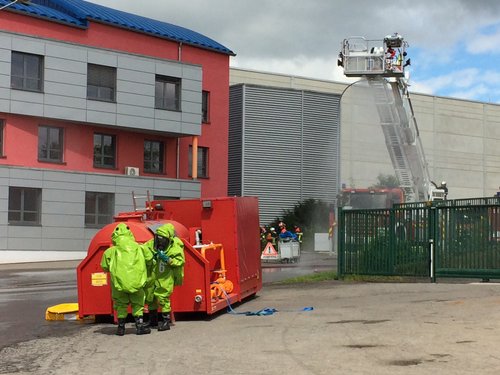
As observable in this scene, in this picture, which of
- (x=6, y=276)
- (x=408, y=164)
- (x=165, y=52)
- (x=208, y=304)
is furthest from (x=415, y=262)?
(x=165, y=52)

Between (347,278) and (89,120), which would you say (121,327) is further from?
(89,120)

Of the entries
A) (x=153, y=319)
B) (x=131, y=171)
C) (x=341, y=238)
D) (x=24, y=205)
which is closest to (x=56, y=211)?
(x=24, y=205)

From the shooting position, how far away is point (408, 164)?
90.5ft

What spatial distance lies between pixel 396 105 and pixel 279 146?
2036 cm

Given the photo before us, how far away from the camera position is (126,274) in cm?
986

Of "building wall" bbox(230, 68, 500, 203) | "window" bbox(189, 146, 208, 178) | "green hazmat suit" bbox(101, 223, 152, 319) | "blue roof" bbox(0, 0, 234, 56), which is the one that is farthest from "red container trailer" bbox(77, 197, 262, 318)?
"building wall" bbox(230, 68, 500, 203)

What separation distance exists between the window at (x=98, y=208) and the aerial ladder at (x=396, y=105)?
14.7 m

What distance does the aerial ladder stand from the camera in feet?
81.7

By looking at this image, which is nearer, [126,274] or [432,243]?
[126,274]

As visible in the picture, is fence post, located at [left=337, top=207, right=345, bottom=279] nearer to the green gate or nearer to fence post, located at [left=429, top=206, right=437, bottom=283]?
the green gate

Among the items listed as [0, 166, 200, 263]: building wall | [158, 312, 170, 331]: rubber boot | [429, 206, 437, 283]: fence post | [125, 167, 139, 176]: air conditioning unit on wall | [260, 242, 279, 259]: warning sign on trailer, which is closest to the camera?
[158, 312, 170, 331]: rubber boot

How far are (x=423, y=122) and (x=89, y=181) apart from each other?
33.8m

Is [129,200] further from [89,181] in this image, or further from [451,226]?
[451,226]

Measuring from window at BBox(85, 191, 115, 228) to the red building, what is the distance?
1.9 inches
